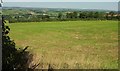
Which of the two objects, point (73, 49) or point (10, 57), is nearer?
point (10, 57)

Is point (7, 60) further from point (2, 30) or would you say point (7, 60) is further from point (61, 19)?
point (61, 19)

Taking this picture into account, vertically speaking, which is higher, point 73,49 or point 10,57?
point 10,57

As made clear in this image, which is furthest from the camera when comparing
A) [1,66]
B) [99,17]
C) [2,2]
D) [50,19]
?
[99,17]

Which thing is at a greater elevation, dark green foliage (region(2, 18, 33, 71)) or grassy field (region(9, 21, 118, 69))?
dark green foliage (region(2, 18, 33, 71))

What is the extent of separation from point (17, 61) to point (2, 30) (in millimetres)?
581

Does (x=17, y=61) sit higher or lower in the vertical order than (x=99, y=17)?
higher

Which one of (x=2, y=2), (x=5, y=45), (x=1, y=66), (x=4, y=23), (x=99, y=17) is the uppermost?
(x=2, y=2)

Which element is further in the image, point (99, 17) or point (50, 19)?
point (99, 17)

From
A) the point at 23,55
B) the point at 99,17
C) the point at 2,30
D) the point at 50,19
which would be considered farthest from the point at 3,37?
the point at 99,17

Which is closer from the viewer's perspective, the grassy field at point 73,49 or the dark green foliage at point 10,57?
the dark green foliage at point 10,57

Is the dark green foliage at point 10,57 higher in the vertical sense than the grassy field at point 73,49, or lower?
higher

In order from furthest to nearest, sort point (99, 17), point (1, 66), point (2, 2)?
point (99, 17), point (1, 66), point (2, 2)

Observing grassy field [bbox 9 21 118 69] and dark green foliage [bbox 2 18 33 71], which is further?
grassy field [bbox 9 21 118 69]

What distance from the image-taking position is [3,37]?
15.9ft
